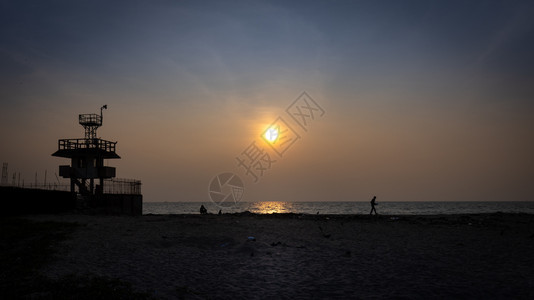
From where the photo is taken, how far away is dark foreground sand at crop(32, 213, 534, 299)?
11.4 m

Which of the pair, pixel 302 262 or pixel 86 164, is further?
pixel 86 164

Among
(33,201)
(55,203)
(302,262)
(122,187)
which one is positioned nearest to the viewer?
(302,262)

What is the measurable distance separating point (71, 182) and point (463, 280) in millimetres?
44323

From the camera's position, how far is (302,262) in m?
15.2

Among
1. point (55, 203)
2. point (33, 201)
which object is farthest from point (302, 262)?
point (55, 203)

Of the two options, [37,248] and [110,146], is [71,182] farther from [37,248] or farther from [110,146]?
[37,248]

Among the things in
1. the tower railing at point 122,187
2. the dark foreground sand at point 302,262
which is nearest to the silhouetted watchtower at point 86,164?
the tower railing at point 122,187

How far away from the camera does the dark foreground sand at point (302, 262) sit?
11.4 m

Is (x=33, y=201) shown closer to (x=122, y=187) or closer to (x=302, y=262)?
(x=122, y=187)

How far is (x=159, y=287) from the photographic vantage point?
36.3 ft

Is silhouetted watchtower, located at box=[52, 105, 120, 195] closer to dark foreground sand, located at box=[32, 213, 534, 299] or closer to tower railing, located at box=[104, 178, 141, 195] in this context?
tower railing, located at box=[104, 178, 141, 195]

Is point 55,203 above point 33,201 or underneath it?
underneath

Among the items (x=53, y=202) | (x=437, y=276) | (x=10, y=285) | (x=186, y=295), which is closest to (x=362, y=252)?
(x=437, y=276)

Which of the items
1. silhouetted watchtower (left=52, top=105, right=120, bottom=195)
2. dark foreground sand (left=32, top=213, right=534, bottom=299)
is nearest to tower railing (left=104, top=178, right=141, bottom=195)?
silhouetted watchtower (left=52, top=105, right=120, bottom=195)
